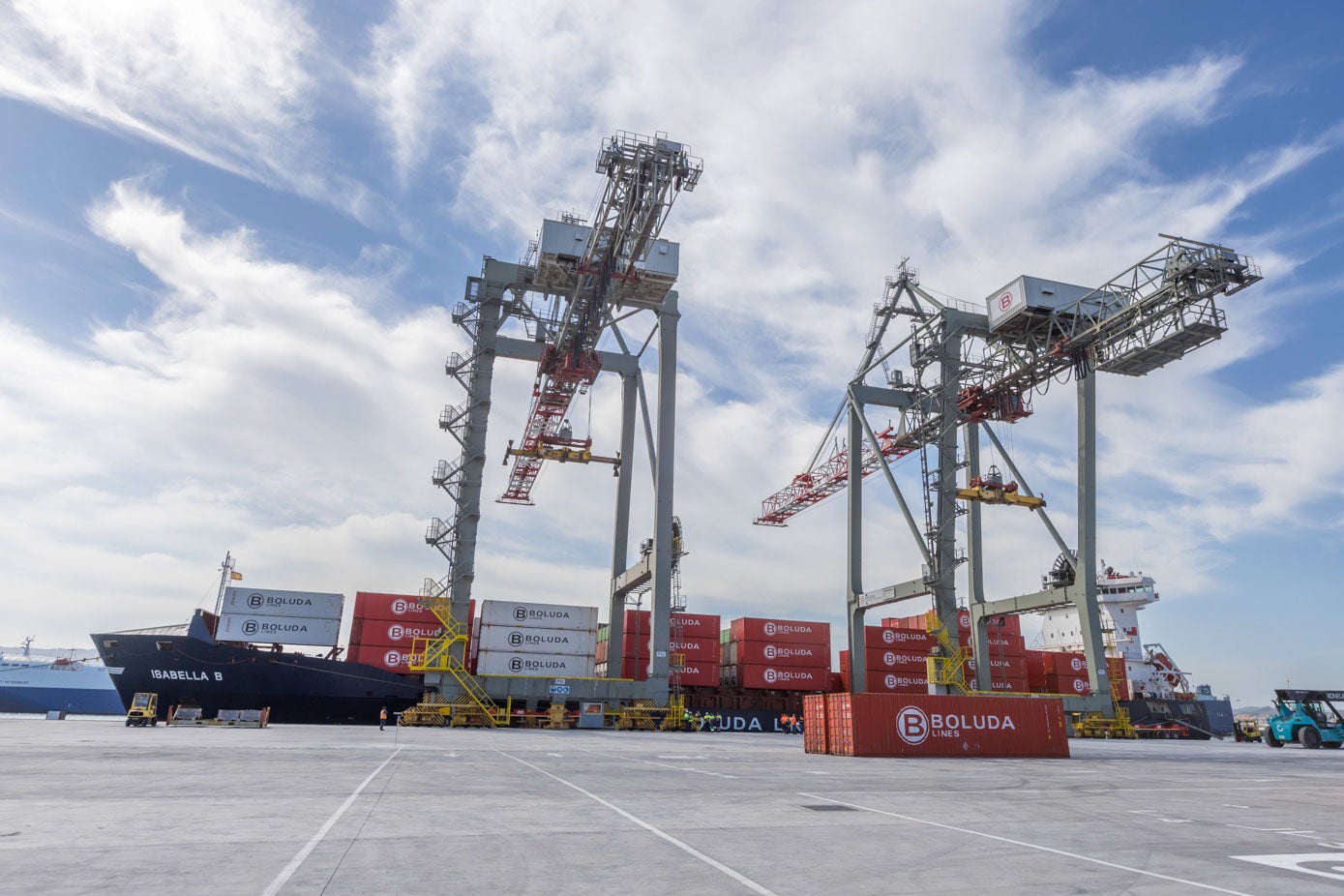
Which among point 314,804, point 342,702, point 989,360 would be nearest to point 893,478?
point 989,360

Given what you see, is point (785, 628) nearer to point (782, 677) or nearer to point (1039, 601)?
point (782, 677)

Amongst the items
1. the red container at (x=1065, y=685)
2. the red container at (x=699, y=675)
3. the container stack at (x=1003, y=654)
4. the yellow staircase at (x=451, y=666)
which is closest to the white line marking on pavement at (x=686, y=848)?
the yellow staircase at (x=451, y=666)

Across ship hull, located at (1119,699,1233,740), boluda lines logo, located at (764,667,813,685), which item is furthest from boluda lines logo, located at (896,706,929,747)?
ship hull, located at (1119,699,1233,740)

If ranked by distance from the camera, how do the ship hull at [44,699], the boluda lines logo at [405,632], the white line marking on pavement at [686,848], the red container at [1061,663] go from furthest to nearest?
the ship hull at [44,699] → the red container at [1061,663] → the boluda lines logo at [405,632] → the white line marking on pavement at [686,848]

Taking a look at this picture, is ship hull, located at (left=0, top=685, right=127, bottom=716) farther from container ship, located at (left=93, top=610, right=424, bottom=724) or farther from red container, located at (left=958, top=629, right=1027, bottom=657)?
red container, located at (left=958, top=629, right=1027, bottom=657)

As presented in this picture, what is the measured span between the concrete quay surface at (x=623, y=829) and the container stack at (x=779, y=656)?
100 ft

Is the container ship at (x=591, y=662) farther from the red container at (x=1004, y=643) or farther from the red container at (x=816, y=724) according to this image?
the red container at (x=816, y=724)

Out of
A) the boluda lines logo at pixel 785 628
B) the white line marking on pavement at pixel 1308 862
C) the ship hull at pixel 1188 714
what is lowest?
the ship hull at pixel 1188 714

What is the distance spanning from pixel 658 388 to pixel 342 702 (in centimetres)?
2180

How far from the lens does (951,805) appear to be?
1098 cm

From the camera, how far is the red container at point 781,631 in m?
46.8

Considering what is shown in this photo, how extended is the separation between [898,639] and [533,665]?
2347 cm

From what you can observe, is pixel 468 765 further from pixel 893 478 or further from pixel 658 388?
pixel 893 478

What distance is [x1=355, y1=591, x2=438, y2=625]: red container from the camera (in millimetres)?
40125
